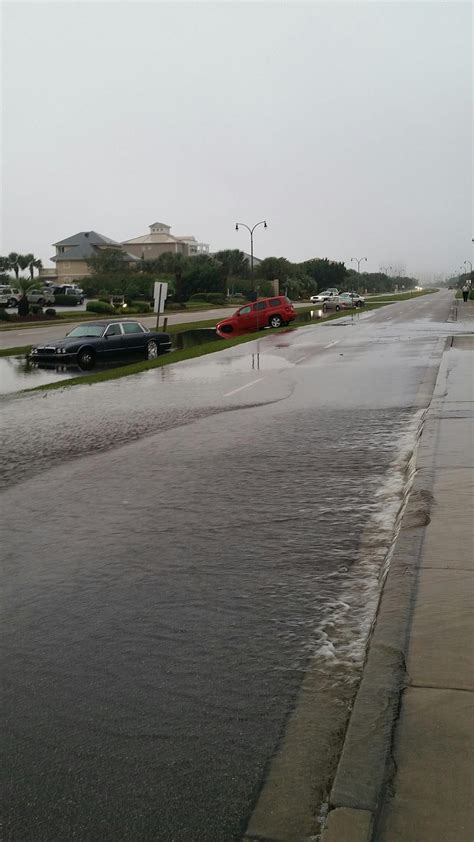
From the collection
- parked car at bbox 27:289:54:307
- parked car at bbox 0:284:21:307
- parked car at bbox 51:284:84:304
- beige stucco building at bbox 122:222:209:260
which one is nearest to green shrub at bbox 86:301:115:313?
parked car at bbox 0:284:21:307

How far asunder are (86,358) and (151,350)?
2546mm

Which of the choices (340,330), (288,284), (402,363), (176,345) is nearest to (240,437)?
(402,363)

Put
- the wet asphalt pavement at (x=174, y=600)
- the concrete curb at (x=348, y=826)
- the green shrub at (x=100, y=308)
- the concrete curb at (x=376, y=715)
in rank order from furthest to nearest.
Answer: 1. the green shrub at (x=100, y=308)
2. the wet asphalt pavement at (x=174, y=600)
3. the concrete curb at (x=376, y=715)
4. the concrete curb at (x=348, y=826)

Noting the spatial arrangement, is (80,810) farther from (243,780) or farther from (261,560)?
(261,560)

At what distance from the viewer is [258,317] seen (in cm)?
4016

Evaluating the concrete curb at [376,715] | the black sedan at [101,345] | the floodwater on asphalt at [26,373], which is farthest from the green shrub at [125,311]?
the concrete curb at [376,715]

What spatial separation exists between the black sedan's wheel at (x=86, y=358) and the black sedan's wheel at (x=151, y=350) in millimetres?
2077

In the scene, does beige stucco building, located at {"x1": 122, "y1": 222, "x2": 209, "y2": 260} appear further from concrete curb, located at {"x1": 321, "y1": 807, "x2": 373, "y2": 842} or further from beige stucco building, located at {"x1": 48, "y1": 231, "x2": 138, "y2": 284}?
concrete curb, located at {"x1": 321, "y1": 807, "x2": 373, "y2": 842}

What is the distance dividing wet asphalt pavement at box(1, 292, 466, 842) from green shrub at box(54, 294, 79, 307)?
245 ft

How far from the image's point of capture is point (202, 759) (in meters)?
3.41

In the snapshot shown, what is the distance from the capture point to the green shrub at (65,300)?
278 feet

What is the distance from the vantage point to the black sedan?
24.7 m

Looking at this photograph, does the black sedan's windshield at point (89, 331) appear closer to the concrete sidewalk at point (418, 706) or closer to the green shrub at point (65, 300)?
the concrete sidewalk at point (418, 706)

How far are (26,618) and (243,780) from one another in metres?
2.20
